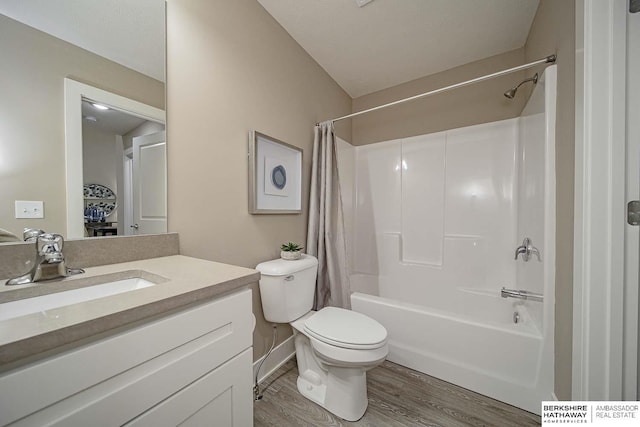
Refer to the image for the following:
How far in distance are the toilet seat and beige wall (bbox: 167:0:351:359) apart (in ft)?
1.39

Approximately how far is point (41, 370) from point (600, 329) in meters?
1.55

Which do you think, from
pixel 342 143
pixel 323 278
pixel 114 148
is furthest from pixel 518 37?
pixel 114 148

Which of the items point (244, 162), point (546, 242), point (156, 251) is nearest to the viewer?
point (156, 251)

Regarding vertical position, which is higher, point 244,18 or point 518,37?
point 518,37

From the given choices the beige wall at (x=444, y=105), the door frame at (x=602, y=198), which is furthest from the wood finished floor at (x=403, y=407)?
the beige wall at (x=444, y=105)

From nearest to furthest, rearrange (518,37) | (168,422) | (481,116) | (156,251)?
1. (168,422)
2. (156,251)
3. (518,37)
4. (481,116)

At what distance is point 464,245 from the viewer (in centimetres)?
203

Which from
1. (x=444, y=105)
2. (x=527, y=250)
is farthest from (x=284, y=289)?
(x=444, y=105)

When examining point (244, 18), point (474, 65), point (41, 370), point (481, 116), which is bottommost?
point (41, 370)

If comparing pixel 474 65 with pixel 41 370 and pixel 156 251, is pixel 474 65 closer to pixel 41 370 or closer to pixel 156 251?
pixel 156 251

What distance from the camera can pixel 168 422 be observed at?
562 mm

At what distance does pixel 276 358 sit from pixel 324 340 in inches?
24.6

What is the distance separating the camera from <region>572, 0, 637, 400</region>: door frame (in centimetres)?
81

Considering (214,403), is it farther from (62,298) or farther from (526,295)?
(526,295)
